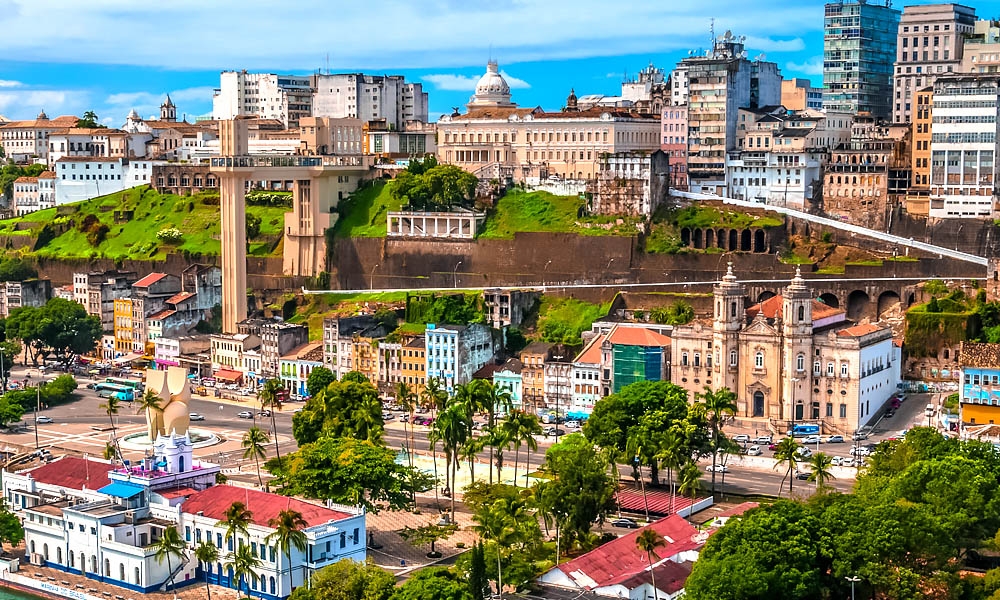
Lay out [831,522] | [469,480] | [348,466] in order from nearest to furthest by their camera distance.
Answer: [831,522]
[348,466]
[469,480]

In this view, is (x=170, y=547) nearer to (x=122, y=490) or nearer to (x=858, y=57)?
(x=122, y=490)

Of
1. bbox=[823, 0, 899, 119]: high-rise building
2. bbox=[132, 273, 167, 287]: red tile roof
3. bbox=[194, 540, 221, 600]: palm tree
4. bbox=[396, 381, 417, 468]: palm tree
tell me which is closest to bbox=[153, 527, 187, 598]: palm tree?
bbox=[194, 540, 221, 600]: palm tree

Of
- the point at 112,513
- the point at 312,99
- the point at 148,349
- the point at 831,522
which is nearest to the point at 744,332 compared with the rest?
the point at 831,522

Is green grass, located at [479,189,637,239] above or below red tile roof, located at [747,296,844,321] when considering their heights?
above

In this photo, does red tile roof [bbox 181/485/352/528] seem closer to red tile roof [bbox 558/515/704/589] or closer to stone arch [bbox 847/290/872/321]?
red tile roof [bbox 558/515/704/589]

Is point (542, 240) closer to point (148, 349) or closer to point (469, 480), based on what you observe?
point (148, 349)
